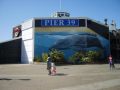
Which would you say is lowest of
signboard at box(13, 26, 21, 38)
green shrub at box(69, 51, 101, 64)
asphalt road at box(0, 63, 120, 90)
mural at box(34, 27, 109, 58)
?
asphalt road at box(0, 63, 120, 90)

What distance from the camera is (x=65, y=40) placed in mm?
47969

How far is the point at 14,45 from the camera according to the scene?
184 ft

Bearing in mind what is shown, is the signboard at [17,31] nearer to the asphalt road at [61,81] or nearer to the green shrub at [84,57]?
the green shrub at [84,57]

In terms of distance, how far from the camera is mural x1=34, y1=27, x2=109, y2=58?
157ft

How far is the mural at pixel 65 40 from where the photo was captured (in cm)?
4791

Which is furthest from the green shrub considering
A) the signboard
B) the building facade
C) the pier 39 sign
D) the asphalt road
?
the asphalt road

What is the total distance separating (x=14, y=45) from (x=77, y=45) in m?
16.0

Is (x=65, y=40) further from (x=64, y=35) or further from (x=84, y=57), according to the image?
(x=84, y=57)

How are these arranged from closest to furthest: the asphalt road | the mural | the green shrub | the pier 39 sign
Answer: the asphalt road → the green shrub → the mural → the pier 39 sign

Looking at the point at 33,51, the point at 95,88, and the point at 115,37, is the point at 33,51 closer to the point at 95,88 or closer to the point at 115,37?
the point at 115,37

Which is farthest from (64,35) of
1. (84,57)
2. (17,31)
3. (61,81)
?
(61,81)

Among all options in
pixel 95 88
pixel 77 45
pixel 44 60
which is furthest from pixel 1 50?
pixel 95 88

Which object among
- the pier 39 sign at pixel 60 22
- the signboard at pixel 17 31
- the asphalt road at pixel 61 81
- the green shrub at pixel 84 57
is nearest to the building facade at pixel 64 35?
the pier 39 sign at pixel 60 22

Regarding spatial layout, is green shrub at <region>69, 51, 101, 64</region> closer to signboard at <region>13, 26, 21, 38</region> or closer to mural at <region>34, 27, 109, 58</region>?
mural at <region>34, 27, 109, 58</region>
